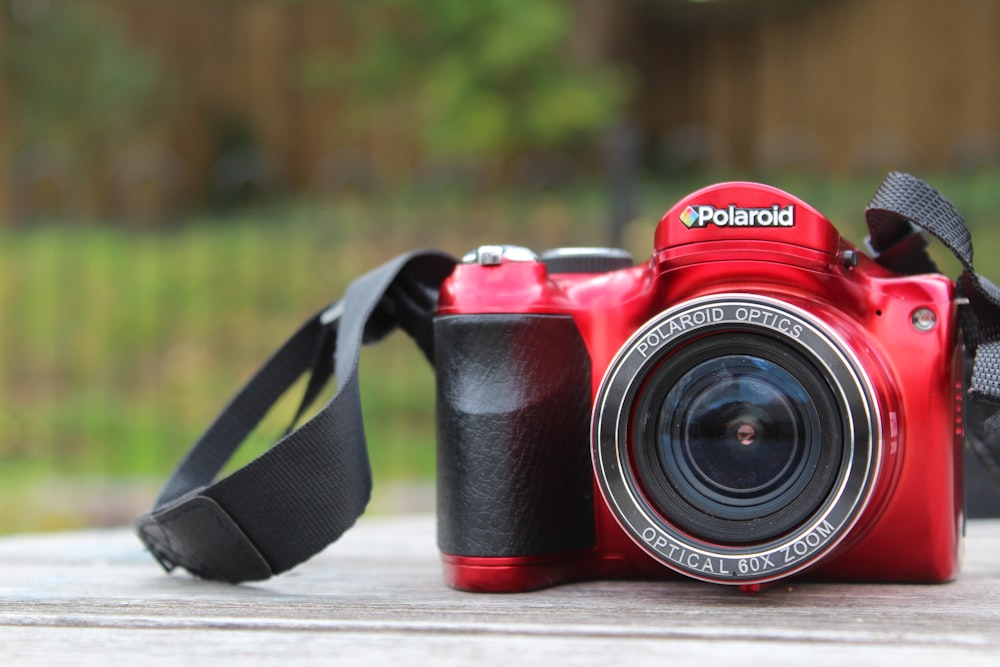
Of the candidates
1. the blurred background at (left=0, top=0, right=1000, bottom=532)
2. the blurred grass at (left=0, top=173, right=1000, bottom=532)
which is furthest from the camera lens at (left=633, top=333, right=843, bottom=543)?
the blurred grass at (left=0, top=173, right=1000, bottom=532)

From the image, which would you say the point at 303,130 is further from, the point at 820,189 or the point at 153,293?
the point at 820,189

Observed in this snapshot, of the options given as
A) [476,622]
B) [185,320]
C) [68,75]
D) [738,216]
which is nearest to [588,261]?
[738,216]

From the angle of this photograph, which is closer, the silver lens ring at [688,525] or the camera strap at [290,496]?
the silver lens ring at [688,525]

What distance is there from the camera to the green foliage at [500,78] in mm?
4246

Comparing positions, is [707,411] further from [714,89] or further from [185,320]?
[714,89]

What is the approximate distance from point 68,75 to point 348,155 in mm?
1625

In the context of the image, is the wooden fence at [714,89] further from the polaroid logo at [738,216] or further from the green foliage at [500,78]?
the polaroid logo at [738,216]

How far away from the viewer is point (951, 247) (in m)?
0.98

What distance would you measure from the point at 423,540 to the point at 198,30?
6134 millimetres

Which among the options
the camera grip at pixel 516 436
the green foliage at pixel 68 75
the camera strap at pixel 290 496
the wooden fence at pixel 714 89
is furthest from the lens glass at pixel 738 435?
the green foliage at pixel 68 75

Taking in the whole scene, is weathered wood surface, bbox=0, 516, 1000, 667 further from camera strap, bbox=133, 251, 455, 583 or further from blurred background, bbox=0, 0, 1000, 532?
blurred background, bbox=0, 0, 1000, 532

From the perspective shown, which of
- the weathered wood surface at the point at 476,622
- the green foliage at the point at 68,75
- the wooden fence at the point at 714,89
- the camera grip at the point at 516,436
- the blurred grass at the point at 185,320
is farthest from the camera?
the wooden fence at the point at 714,89

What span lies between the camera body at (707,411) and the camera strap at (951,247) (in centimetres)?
3

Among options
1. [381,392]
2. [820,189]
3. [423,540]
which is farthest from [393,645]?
[820,189]
